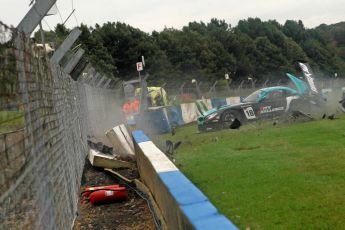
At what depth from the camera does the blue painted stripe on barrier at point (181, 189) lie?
400 cm

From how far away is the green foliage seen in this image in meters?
66.6

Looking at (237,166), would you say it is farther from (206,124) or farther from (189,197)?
(206,124)

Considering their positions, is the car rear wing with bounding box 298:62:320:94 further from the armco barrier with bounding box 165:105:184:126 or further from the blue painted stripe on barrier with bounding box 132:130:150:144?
the blue painted stripe on barrier with bounding box 132:130:150:144

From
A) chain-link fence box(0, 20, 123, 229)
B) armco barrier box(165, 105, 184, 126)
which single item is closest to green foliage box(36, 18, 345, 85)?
armco barrier box(165, 105, 184, 126)

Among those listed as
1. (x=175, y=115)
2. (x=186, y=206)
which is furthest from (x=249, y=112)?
(x=186, y=206)

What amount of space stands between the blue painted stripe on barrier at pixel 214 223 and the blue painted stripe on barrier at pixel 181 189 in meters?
0.53

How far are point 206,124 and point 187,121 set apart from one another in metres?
4.75

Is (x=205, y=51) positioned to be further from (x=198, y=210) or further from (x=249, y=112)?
(x=198, y=210)

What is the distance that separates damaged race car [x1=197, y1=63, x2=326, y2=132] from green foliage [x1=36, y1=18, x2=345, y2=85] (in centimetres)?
3212

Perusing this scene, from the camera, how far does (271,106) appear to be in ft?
59.9

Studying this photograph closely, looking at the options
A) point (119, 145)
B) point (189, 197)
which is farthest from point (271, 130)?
point (189, 197)

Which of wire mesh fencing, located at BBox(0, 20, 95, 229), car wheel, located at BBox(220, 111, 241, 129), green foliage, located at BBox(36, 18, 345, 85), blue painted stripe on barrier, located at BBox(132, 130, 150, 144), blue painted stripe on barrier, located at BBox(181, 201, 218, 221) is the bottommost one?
car wheel, located at BBox(220, 111, 241, 129)

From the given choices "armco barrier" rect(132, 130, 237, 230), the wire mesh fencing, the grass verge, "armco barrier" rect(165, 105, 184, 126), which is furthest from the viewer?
"armco barrier" rect(165, 105, 184, 126)

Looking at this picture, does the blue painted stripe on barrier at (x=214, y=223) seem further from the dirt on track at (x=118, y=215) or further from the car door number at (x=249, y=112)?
the car door number at (x=249, y=112)
